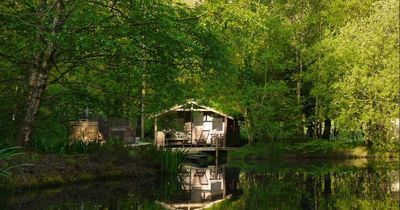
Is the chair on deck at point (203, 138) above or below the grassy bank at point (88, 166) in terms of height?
above

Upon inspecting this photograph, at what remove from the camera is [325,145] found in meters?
36.4

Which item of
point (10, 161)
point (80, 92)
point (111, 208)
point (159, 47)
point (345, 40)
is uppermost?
point (345, 40)

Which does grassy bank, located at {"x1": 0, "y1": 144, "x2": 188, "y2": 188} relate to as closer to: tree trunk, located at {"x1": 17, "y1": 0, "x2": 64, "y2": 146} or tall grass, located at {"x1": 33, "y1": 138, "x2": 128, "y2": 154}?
tall grass, located at {"x1": 33, "y1": 138, "x2": 128, "y2": 154}

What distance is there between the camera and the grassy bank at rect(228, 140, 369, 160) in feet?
118

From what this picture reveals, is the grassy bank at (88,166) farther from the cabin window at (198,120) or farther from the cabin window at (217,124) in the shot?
the cabin window at (217,124)

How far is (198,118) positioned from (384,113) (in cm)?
1493

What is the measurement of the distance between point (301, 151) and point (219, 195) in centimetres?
2295

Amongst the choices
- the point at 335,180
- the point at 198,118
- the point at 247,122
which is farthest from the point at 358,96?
the point at 335,180

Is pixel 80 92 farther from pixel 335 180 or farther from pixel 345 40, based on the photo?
pixel 345 40

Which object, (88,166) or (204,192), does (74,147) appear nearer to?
(88,166)

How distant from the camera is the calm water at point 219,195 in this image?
12.4 m

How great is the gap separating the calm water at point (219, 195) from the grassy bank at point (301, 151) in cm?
1586

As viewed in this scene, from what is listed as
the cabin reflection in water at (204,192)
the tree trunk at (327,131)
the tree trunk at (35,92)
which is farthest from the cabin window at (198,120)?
the tree trunk at (35,92)

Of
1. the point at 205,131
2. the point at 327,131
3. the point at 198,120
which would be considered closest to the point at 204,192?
the point at 205,131
